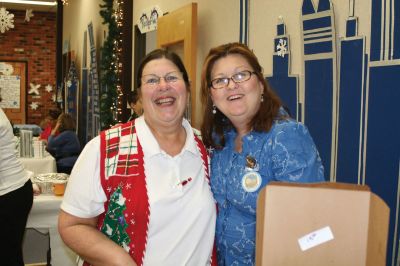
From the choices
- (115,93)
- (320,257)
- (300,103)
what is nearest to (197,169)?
(320,257)

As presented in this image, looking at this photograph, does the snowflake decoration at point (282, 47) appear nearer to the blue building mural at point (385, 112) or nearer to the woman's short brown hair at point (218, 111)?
the blue building mural at point (385, 112)

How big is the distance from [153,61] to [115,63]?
444cm

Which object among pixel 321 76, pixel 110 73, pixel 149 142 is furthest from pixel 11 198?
pixel 110 73

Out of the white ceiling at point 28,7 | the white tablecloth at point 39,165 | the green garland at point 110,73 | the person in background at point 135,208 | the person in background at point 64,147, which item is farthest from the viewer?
the white ceiling at point 28,7

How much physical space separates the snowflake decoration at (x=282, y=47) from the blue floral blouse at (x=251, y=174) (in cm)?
110

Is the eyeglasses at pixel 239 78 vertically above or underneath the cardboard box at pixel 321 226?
above

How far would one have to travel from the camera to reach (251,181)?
1376 mm

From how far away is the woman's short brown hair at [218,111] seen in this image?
147cm

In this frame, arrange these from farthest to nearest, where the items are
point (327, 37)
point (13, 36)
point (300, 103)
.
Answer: point (13, 36)
point (300, 103)
point (327, 37)

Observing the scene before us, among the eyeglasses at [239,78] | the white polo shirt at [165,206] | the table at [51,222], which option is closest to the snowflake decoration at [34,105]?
the table at [51,222]

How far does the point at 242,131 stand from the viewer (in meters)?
1.55

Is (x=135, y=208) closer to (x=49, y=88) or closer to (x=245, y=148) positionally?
(x=245, y=148)

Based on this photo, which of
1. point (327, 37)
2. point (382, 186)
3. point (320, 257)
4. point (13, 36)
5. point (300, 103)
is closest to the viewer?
point (320, 257)

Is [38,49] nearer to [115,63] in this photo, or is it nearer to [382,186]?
[115,63]
